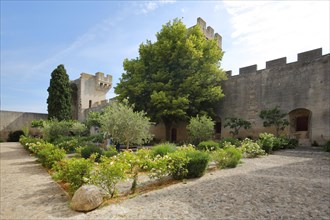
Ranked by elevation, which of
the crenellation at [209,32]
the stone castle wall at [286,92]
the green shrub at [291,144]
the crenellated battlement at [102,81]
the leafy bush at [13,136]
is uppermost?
the crenellation at [209,32]

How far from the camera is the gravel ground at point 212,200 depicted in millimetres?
3593

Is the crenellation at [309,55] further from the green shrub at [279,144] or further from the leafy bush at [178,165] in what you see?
the leafy bush at [178,165]

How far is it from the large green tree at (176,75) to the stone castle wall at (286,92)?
153 centimetres

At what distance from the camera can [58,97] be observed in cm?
2750

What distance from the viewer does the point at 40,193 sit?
5.44 metres

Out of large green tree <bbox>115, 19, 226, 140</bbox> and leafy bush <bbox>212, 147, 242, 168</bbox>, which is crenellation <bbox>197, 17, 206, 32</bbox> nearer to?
large green tree <bbox>115, 19, 226, 140</bbox>

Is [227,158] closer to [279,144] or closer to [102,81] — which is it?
[279,144]

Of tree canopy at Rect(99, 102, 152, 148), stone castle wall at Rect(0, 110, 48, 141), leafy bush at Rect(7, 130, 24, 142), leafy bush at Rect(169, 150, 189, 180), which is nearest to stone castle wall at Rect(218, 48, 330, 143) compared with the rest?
tree canopy at Rect(99, 102, 152, 148)

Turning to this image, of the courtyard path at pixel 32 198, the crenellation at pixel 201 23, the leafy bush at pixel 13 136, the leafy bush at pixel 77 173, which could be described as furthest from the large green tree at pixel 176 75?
the leafy bush at pixel 13 136

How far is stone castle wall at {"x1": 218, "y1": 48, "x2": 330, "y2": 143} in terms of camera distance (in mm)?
13469

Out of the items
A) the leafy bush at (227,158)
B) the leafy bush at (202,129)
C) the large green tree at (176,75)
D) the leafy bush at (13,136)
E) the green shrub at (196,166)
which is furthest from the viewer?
the leafy bush at (13,136)

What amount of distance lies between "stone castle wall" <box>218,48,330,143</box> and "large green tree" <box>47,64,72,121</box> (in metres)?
19.7

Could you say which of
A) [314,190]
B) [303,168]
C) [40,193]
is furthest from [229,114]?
[40,193]

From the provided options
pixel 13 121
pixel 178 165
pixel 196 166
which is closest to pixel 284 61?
pixel 196 166
